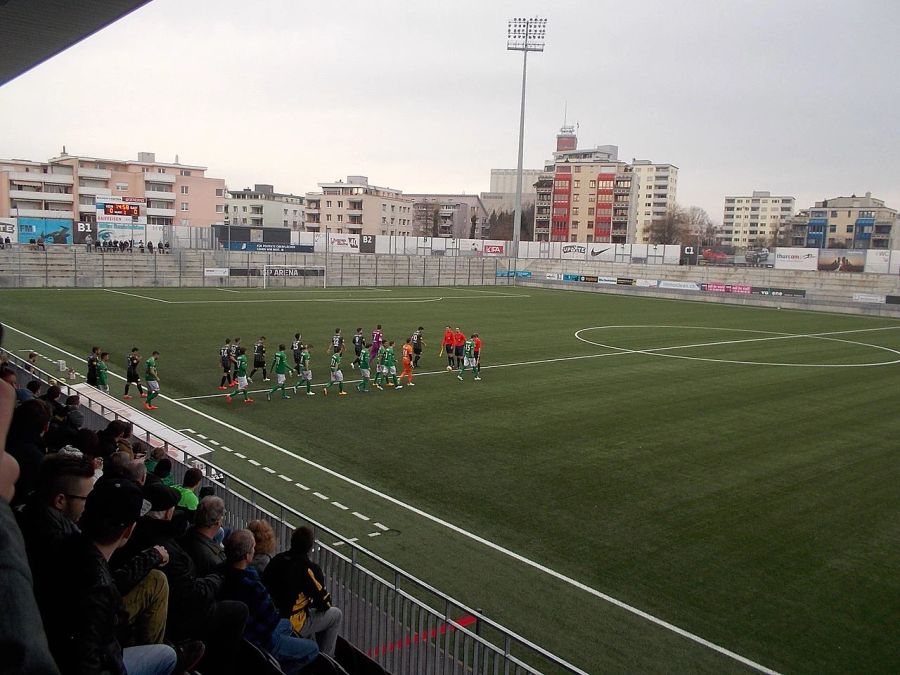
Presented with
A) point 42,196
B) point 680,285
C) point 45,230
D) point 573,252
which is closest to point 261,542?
point 680,285

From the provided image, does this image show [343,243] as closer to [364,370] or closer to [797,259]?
[797,259]

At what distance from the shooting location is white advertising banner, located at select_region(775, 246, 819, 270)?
236 feet

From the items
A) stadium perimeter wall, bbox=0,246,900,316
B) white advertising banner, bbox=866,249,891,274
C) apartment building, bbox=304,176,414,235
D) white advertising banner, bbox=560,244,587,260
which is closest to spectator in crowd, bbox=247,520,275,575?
stadium perimeter wall, bbox=0,246,900,316

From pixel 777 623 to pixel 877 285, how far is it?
222 ft

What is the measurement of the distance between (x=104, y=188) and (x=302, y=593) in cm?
10983

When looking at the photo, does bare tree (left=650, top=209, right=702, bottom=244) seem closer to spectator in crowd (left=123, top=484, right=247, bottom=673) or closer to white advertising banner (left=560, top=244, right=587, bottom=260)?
white advertising banner (left=560, top=244, right=587, bottom=260)

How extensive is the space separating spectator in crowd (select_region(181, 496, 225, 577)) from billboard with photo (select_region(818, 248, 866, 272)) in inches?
2977

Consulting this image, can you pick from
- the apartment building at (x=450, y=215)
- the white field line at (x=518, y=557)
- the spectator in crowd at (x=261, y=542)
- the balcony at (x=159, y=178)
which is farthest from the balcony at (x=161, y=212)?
the spectator in crowd at (x=261, y=542)

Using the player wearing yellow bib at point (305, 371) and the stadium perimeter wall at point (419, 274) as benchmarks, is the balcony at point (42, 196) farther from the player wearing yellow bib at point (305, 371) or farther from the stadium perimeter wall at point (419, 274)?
the player wearing yellow bib at point (305, 371)

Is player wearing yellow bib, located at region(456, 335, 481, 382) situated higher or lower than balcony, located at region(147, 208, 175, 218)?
lower

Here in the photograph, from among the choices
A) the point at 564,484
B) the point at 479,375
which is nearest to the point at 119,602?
the point at 564,484

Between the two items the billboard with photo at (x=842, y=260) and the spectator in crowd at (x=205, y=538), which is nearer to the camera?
the spectator in crowd at (x=205, y=538)

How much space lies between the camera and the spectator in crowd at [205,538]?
586 cm

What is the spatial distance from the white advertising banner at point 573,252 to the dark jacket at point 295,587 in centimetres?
8280
